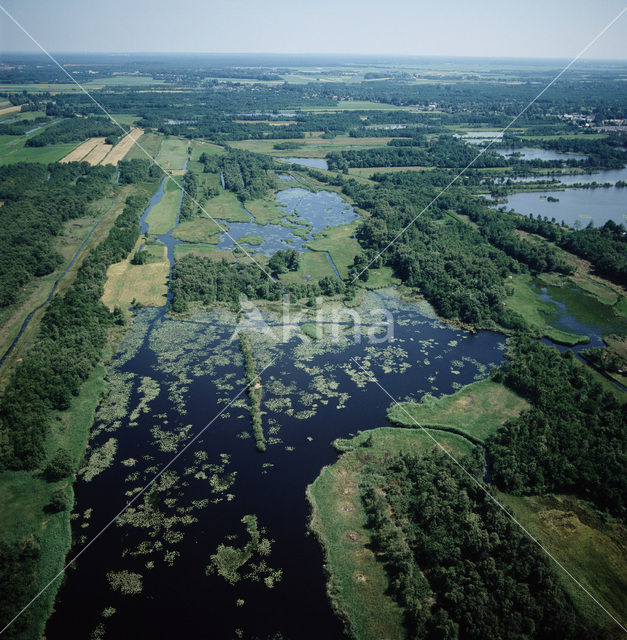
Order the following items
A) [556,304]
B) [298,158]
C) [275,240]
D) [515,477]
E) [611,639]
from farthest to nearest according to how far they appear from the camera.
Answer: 1. [298,158]
2. [275,240]
3. [556,304]
4. [515,477]
5. [611,639]

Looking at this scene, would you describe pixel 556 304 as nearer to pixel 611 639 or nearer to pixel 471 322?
pixel 471 322

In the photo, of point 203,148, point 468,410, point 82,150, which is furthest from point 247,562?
point 82,150

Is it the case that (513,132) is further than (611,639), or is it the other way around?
(513,132)

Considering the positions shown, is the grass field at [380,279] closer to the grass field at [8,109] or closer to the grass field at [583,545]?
the grass field at [583,545]

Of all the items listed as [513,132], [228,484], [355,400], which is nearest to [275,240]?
[355,400]

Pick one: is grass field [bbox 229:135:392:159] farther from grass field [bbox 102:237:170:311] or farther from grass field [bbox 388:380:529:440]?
grass field [bbox 388:380:529:440]

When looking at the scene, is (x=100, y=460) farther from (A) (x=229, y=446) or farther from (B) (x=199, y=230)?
(B) (x=199, y=230)
